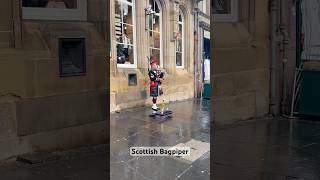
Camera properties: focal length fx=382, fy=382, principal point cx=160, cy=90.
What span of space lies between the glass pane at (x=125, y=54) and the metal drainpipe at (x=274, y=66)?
39 cm

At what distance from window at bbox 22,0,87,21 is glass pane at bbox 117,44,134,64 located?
14cm

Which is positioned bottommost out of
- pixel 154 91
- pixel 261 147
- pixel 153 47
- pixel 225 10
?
pixel 261 147

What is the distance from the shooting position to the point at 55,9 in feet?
2.87

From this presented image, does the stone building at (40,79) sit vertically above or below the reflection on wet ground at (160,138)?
above

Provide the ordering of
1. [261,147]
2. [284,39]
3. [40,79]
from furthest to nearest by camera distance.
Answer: [261,147], [284,39], [40,79]

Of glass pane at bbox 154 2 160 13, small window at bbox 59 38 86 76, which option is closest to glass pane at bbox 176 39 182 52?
glass pane at bbox 154 2 160 13

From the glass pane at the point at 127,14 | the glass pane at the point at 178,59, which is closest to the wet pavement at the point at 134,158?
the glass pane at the point at 178,59

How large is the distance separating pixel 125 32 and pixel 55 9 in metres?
0.17

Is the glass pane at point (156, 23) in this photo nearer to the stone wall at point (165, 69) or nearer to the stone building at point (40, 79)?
the stone wall at point (165, 69)

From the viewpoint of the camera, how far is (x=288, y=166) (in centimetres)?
159

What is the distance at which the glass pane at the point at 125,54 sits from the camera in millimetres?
870

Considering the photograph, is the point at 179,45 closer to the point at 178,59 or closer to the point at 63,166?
the point at 178,59

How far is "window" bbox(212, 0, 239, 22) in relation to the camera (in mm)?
1062

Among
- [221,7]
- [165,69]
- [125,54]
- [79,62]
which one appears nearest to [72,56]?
Answer: [79,62]
